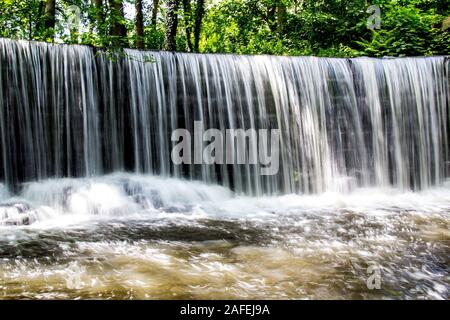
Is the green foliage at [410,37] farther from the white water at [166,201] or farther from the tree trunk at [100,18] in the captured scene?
the tree trunk at [100,18]

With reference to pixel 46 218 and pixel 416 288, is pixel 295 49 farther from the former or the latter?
pixel 416 288

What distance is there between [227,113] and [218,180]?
137 centimetres

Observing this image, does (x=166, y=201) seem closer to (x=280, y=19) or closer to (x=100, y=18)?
(x=100, y=18)

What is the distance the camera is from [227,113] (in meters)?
8.56

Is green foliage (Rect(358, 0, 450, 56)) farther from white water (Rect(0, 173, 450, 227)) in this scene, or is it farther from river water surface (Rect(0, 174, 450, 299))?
river water surface (Rect(0, 174, 450, 299))

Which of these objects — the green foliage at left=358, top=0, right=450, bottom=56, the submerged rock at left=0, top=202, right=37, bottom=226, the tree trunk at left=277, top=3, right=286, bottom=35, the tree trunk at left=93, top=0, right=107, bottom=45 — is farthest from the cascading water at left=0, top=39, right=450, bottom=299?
the tree trunk at left=277, top=3, right=286, bottom=35

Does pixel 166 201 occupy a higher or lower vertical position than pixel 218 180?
lower

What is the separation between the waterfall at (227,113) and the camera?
718cm

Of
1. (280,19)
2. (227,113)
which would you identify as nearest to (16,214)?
(227,113)

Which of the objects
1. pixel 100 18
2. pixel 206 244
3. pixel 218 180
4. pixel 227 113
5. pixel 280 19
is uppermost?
pixel 280 19

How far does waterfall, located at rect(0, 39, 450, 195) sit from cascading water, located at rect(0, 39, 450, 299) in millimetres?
25

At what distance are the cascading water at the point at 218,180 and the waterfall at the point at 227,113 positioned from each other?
3 cm
